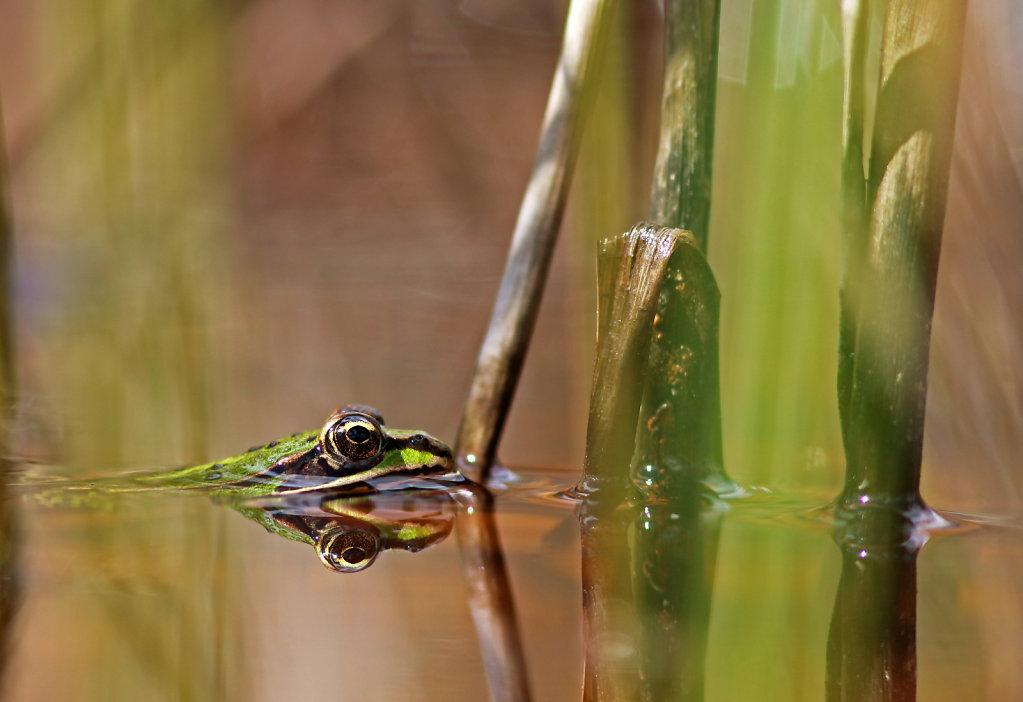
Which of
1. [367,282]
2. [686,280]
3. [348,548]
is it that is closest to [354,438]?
[348,548]

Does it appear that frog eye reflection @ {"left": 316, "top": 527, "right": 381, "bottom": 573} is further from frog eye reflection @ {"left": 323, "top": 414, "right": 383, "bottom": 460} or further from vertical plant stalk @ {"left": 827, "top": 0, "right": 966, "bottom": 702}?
vertical plant stalk @ {"left": 827, "top": 0, "right": 966, "bottom": 702}

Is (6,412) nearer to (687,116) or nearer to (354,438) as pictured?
(354,438)

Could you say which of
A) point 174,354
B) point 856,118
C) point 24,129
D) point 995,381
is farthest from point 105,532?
point 24,129

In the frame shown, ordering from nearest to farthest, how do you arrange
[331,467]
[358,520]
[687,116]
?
[687,116], [358,520], [331,467]

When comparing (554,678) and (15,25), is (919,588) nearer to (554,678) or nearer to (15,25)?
(554,678)

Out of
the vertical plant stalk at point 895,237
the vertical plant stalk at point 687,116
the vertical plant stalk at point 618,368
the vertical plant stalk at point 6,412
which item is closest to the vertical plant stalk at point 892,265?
the vertical plant stalk at point 895,237

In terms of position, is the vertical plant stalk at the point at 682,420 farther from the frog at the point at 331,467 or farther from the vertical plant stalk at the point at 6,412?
the vertical plant stalk at the point at 6,412
